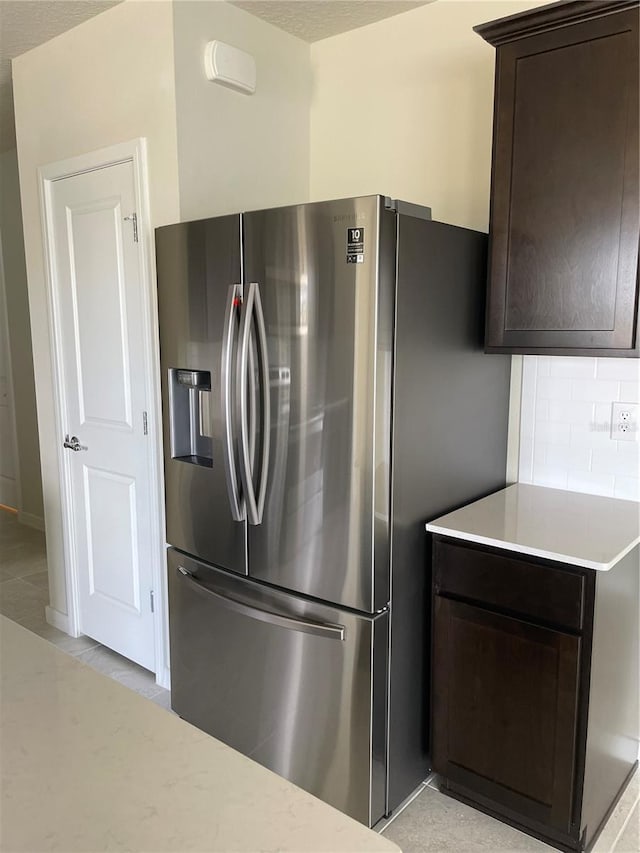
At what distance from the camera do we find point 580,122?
6.13ft

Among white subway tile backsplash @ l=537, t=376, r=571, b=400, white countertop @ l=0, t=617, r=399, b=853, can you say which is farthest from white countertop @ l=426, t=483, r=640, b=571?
white countertop @ l=0, t=617, r=399, b=853

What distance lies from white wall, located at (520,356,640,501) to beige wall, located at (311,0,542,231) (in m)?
0.63

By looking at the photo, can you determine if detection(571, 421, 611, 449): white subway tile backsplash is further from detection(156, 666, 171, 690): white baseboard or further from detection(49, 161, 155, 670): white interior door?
detection(156, 666, 171, 690): white baseboard

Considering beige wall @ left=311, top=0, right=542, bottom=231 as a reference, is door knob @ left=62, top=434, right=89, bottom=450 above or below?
below

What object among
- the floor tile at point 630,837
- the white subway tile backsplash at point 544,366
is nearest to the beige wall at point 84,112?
the white subway tile backsplash at point 544,366

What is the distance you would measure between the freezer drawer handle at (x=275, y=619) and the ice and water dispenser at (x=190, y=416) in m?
0.44

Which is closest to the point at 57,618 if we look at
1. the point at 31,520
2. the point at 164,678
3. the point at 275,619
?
the point at 164,678

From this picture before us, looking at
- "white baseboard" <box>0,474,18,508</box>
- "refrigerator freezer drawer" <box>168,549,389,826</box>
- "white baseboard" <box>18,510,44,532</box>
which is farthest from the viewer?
"white baseboard" <box>0,474,18,508</box>

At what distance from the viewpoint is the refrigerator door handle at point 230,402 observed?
81.0 inches

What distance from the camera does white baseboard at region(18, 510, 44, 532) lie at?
16.0ft

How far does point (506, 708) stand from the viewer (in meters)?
1.92

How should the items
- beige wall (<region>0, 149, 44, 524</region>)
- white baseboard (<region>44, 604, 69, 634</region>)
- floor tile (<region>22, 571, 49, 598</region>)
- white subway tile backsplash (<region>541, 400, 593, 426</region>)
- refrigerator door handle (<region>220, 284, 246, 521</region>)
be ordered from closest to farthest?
1. refrigerator door handle (<region>220, 284, 246, 521</region>)
2. white subway tile backsplash (<region>541, 400, 593, 426</region>)
3. white baseboard (<region>44, 604, 69, 634</region>)
4. floor tile (<region>22, 571, 49, 598</region>)
5. beige wall (<region>0, 149, 44, 524</region>)

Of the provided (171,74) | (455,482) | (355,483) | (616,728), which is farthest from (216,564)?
(171,74)

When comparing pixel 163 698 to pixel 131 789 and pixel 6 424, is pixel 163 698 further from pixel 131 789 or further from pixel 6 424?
pixel 6 424
